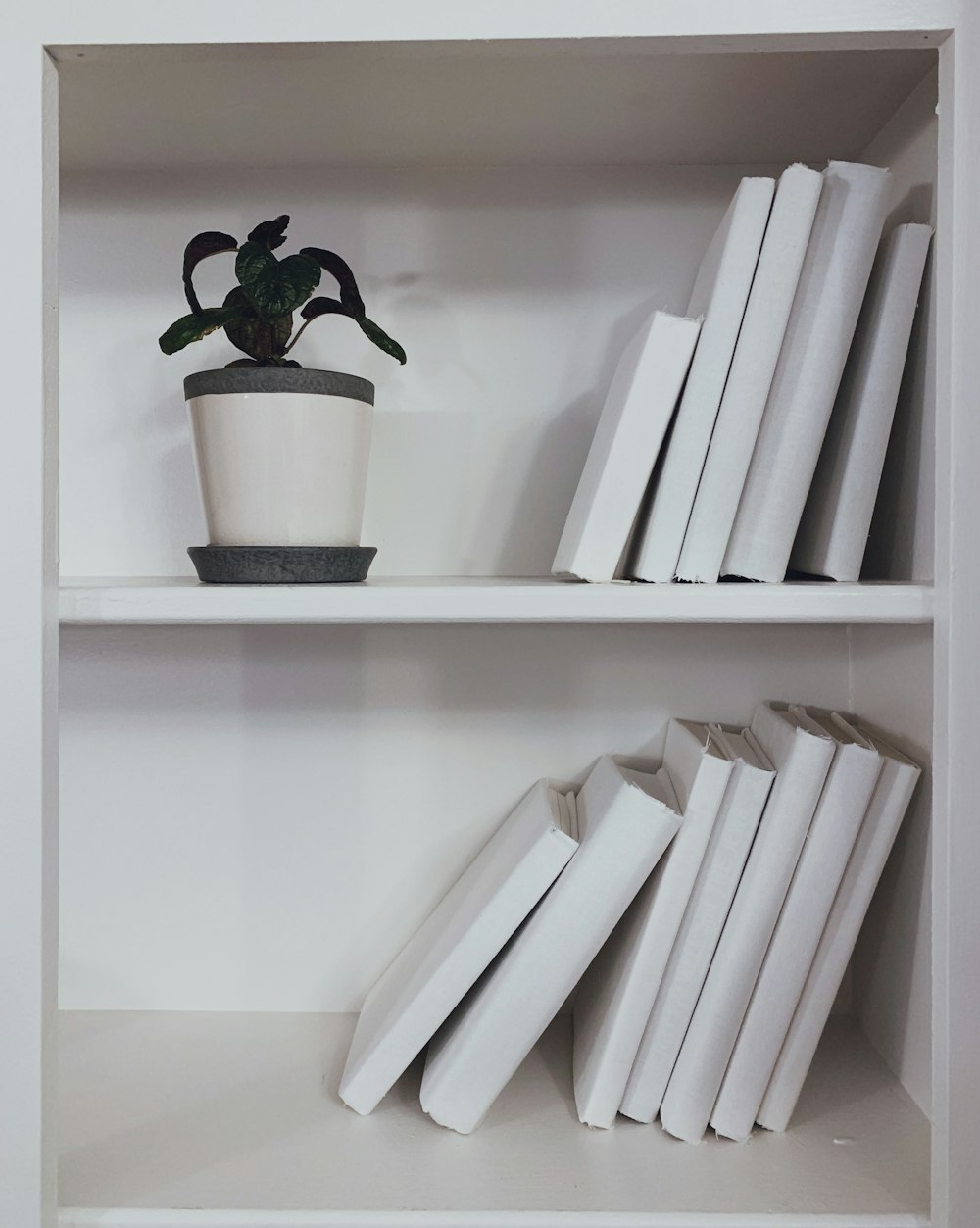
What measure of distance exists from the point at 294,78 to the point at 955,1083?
2.49 ft

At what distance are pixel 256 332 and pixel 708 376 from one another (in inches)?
12.5

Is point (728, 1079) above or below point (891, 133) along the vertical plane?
below

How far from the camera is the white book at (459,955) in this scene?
71 centimetres

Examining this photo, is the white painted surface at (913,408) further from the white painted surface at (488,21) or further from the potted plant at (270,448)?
the potted plant at (270,448)

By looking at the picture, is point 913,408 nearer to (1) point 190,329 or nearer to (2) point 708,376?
(2) point 708,376

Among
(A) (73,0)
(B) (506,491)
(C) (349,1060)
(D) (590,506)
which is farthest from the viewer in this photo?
(B) (506,491)

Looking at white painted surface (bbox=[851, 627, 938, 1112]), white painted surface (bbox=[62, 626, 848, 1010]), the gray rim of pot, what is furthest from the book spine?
the gray rim of pot

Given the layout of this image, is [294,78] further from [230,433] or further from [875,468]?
[875,468]

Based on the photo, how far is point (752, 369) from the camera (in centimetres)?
68

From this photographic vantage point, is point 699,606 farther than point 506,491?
No

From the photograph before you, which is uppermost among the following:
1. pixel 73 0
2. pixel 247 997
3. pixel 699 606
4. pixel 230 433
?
pixel 73 0

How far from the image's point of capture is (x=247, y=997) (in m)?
0.96

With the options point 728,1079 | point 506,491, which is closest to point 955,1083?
point 728,1079

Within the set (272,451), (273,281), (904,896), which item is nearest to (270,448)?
(272,451)
